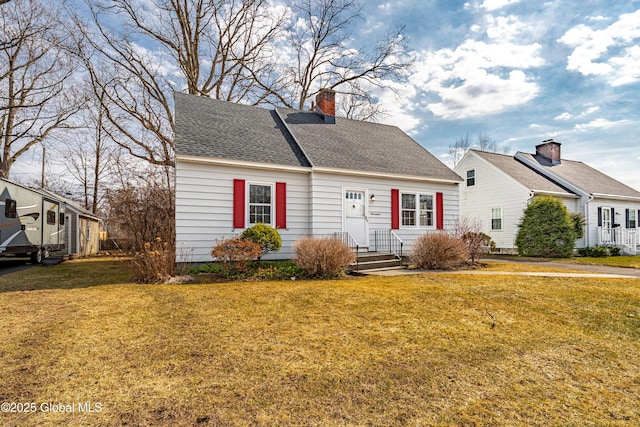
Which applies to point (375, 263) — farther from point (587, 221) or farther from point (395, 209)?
point (587, 221)

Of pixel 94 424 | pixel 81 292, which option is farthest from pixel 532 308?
pixel 81 292

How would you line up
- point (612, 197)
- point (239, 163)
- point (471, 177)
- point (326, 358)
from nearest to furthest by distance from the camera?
point (326, 358) < point (239, 163) < point (612, 197) < point (471, 177)

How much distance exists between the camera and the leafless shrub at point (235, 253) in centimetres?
843

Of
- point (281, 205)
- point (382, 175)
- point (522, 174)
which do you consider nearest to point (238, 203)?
point (281, 205)

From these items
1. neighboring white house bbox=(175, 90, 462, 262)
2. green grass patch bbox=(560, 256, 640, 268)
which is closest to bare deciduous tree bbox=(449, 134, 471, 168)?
green grass patch bbox=(560, 256, 640, 268)

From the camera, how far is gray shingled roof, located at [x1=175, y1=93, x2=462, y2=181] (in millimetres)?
10672

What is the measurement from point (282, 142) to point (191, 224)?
454 cm

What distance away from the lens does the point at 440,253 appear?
32.8ft

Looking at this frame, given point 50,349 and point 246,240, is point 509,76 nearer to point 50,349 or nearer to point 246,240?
point 246,240

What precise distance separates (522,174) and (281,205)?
611 inches

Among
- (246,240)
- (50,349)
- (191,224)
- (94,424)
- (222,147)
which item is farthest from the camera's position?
(222,147)

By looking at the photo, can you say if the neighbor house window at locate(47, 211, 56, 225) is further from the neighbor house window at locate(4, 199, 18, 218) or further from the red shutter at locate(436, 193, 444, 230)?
the red shutter at locate(436, 193, 444, 230)

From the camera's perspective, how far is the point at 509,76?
586 inches

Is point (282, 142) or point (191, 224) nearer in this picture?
point (191, 224)
